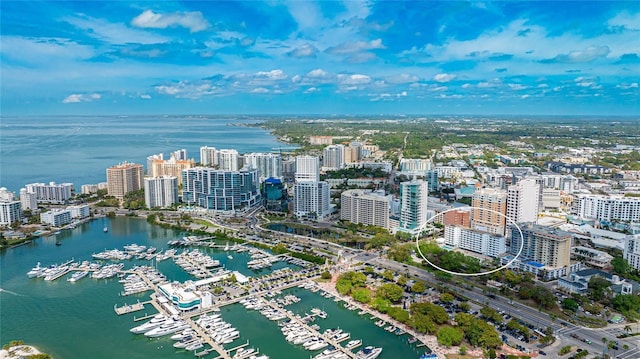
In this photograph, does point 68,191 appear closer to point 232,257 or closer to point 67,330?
point 232,257

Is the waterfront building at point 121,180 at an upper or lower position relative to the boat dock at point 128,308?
upper

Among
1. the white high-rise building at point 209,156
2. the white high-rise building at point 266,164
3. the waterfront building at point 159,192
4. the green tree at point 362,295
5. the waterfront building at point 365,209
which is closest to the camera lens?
the green tree at point 362,295

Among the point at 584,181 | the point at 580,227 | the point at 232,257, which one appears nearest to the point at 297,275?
the point at 232,257

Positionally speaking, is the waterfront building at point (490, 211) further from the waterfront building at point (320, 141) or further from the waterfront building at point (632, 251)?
the waterfront building at point (320, 141)

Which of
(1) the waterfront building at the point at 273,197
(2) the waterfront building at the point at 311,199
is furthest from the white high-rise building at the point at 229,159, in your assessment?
(2) the waterfront building at the point at 311,199

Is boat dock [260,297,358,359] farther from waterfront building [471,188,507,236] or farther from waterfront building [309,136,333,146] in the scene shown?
waterfront building [309,136,333,146]

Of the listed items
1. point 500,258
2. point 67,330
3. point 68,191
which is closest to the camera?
point 67,330
